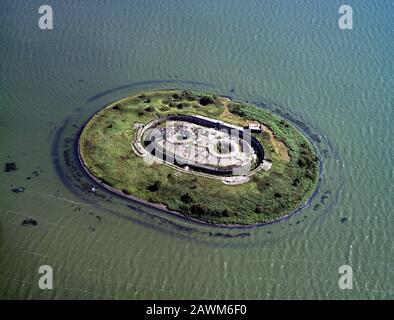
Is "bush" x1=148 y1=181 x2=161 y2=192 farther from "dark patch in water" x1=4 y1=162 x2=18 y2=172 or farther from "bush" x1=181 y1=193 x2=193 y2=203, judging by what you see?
"dark patch in water" x1=4 y1=162 x2=18 y2=172

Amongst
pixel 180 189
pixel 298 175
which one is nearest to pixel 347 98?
pixel 298 175
